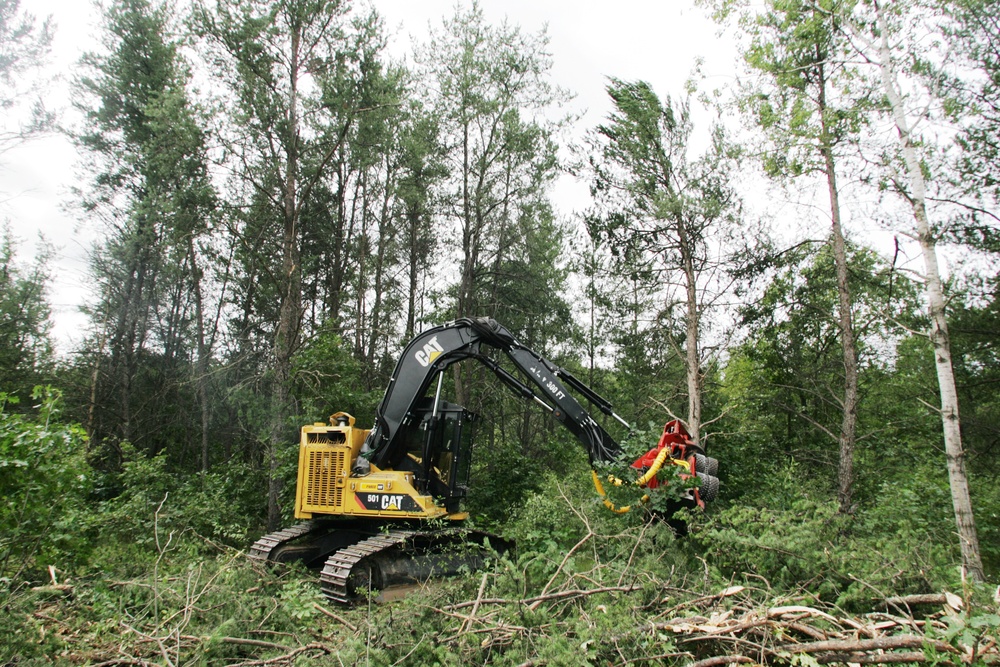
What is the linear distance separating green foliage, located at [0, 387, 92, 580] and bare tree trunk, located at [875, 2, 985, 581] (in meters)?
7.90

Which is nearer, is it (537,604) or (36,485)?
(537,604)

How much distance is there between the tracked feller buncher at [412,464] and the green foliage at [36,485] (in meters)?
2.72

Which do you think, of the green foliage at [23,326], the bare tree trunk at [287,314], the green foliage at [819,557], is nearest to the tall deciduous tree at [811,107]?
the green foliage at [819,557]

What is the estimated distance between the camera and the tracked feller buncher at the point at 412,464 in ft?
24.9

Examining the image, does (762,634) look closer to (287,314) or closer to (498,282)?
(287,314)

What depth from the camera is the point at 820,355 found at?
13430mm

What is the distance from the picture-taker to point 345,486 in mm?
8016

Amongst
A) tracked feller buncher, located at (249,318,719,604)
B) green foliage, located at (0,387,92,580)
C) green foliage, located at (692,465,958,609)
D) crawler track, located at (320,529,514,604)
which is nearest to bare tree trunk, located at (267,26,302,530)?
tracked feller buncher, located at (249,318,719,604)

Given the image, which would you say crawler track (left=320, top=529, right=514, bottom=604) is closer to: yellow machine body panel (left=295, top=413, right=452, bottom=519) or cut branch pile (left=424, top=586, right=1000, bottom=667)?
yellow machine body panel (left=295, top=413, right=452, bottom=519)

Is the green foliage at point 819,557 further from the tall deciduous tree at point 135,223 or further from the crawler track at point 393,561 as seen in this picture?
the tall deciduous tree at point 135,223

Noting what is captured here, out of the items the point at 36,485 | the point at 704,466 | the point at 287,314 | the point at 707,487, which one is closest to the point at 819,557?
the point at 707,487

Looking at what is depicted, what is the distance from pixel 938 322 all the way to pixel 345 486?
7.19 m

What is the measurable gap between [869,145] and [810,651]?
749 centimetres

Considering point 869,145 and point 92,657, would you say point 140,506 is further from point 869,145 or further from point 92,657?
point 869,145
